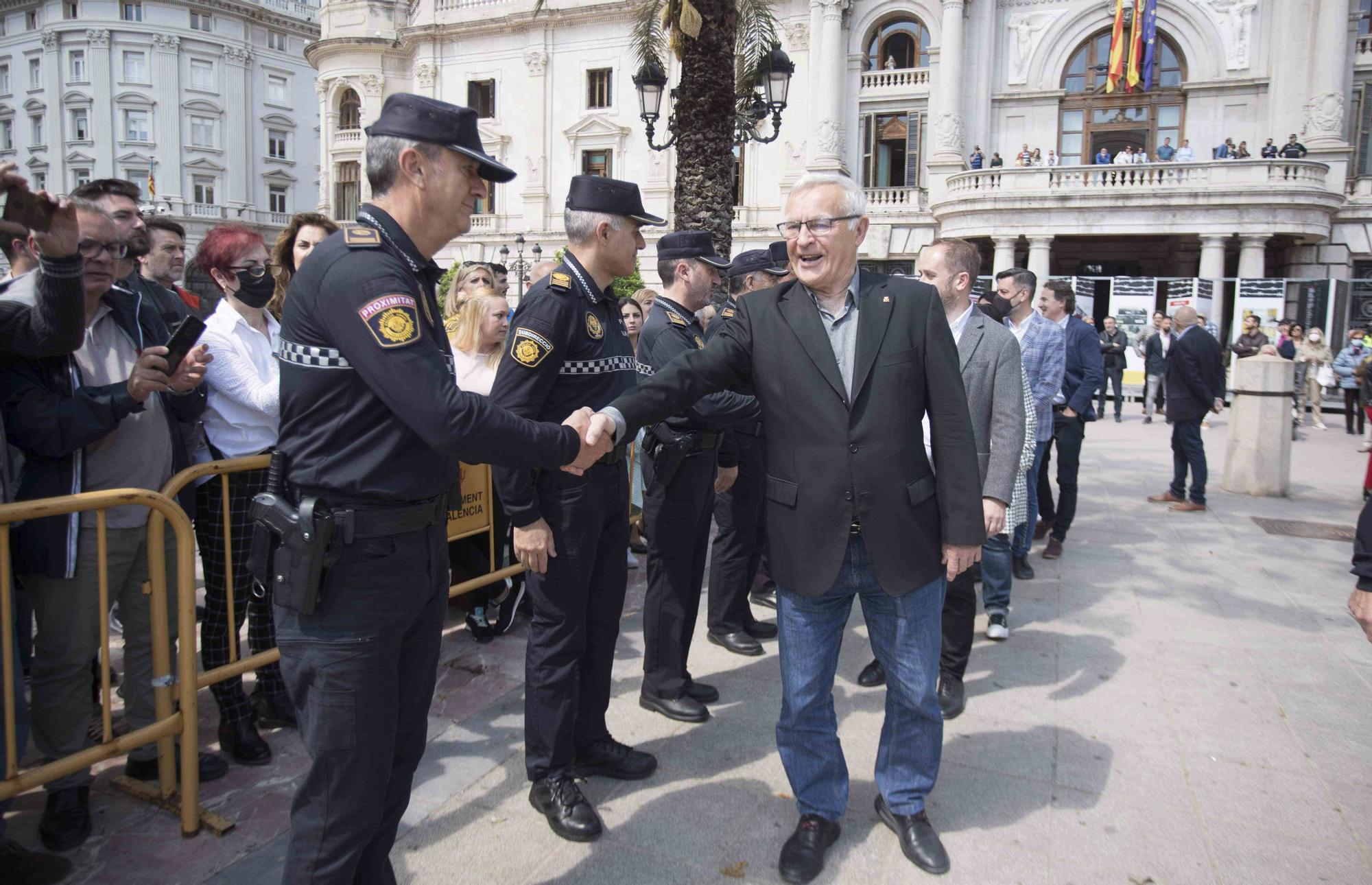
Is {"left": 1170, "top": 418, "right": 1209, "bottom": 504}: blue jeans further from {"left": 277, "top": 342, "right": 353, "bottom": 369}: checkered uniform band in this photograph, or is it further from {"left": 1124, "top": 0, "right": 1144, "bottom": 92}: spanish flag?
{"left": 1124, "top": 0, "right": 1144, "bottom": 92}: spanish flag

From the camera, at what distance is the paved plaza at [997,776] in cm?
296

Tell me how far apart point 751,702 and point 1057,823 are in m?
1.47

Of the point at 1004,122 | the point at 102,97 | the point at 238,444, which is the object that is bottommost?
the point at 238,444

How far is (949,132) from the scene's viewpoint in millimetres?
29219

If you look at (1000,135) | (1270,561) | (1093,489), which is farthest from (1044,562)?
(1000,135)

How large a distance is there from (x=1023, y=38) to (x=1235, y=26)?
6.20 meters

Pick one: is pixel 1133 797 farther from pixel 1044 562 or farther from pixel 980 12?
pixel 980 12

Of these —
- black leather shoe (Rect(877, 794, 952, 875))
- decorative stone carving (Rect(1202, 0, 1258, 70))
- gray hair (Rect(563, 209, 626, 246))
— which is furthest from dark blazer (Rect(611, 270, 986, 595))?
decorative stone carving (Rect(1202, 0, 1258, 70))

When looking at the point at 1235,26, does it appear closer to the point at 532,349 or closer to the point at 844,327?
the point at 844,327

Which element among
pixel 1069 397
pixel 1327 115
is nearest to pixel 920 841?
pixel 1069 397

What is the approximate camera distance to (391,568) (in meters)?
2.24

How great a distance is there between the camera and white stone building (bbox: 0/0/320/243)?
178 feet

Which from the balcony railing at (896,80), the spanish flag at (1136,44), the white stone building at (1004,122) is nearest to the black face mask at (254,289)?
the white stone building at (1004,122)

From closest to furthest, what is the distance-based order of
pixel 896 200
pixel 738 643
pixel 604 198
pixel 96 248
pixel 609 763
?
pixel 96 248, pixel 604 198, pixel 609 763, pixel 738 643, pixel 896 200
